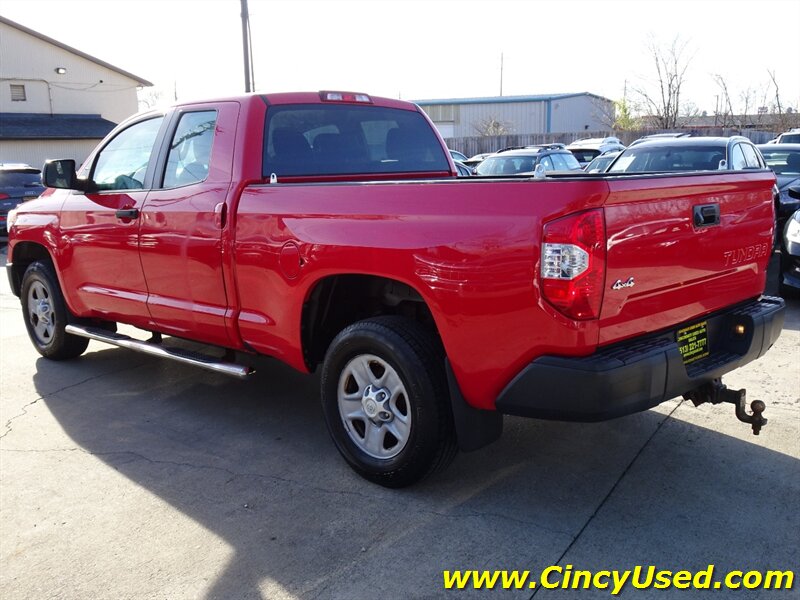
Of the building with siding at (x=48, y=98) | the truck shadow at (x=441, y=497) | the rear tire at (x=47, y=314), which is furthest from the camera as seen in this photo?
the building with siding at (x=48, y=98)

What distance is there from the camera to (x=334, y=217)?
12.1 ft

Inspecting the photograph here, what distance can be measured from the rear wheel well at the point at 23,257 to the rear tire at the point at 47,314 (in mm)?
126

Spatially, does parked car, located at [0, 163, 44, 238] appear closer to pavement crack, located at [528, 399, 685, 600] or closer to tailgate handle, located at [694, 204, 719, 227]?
pavement crack, located at [528, 399, 685, 600]

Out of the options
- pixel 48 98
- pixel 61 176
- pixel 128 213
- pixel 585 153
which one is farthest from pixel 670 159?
pixel 48 98

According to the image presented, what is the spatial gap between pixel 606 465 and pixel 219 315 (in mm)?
2356

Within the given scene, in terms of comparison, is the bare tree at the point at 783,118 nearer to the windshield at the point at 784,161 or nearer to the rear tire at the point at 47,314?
the windshield at the point at 784,161

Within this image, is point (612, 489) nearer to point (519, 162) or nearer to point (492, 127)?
point (519, 162)

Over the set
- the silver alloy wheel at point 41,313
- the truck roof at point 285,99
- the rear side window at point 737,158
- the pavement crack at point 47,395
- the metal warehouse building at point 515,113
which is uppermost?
the metal warehouse building at point 515,113

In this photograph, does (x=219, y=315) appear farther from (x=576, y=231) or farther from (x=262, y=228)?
(x=576, y=231)

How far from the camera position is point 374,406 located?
3709mm

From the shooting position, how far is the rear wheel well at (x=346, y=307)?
390 cm

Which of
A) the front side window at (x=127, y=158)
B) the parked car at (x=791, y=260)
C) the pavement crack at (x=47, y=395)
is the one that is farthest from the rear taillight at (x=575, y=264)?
the parked car at (x=791, y=260)

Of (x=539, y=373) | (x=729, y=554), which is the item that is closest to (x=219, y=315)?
(x=539, y=373)

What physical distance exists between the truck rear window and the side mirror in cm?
182
